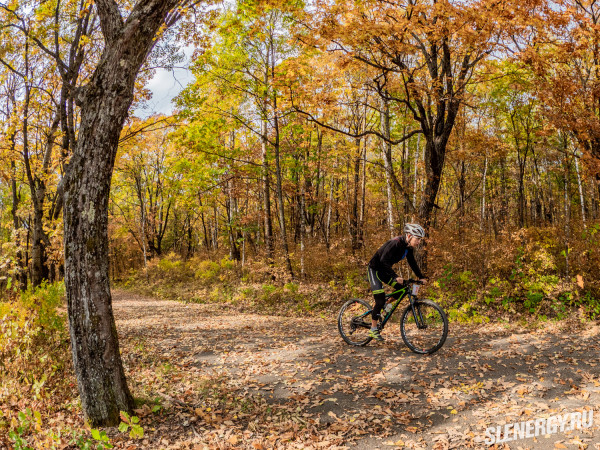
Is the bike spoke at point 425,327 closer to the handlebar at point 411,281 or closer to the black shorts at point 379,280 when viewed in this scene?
the handlebar at point 411,281

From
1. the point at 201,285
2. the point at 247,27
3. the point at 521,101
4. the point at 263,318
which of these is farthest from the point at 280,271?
the point at 521,101

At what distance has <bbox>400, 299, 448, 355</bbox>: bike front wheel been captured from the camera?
632 centimetres

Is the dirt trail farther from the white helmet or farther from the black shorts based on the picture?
the white helmet

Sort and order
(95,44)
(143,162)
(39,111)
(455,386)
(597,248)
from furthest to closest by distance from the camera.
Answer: (143,162)
(39,111)
(95,44)
(597,248)
(455,386)

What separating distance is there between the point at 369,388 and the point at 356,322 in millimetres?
2062

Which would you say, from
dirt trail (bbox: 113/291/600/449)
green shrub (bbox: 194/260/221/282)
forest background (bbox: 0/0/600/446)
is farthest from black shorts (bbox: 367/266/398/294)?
green shrub (bbox: 194/260/221/282)

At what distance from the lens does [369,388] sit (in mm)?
5293

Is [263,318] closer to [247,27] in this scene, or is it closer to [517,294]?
[517,294]

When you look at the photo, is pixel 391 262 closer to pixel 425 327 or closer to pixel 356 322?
pixel 425 327

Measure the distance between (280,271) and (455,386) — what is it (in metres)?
10.2

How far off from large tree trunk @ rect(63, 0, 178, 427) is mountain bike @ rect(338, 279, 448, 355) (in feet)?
14.5

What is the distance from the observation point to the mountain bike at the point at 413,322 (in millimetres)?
6363

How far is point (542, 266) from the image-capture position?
30.6 ft

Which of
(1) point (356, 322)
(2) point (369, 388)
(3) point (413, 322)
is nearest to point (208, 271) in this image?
(1) point (356, 322)
